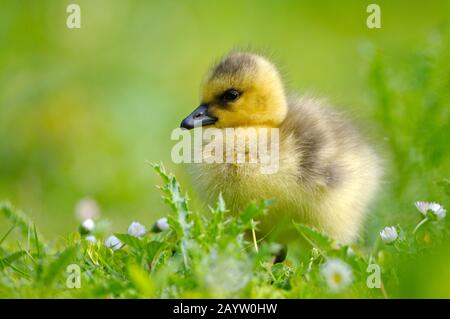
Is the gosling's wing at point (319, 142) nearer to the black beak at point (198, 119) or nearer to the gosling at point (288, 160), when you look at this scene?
the gosling at point (288, 160)

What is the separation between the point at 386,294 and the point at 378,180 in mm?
1050

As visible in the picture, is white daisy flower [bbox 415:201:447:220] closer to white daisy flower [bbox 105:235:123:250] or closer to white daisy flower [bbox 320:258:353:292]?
white daisy flower [bbox 320:258:353:292]

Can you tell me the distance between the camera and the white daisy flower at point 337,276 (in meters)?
1.78

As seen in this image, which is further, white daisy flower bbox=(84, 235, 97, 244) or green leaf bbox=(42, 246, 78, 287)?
white daisy flower bbox=(84, 235, 97, 244)

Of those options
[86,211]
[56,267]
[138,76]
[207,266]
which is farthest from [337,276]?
[138,76]

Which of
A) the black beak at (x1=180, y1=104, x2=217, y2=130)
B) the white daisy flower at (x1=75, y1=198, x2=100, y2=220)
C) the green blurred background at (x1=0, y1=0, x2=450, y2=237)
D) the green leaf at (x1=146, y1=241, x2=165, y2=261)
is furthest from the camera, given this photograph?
the green blurred background at (x1=0, y1=0, x2=450, y2=237)

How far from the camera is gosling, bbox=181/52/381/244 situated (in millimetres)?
2490

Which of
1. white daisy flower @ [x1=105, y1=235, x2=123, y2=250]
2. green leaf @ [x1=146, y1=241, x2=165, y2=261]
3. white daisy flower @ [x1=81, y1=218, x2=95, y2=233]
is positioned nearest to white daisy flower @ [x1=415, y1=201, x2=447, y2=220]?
green leaf @ [x1=146, y1=241, x2=165, y2=261]

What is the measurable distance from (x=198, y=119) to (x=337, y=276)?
1.06 metres

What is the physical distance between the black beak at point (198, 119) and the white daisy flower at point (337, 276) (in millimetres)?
976

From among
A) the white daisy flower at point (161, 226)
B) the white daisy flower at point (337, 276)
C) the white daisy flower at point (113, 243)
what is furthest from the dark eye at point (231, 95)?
the white daisy flower at point (337, 276)

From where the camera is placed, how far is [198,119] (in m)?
2.73
